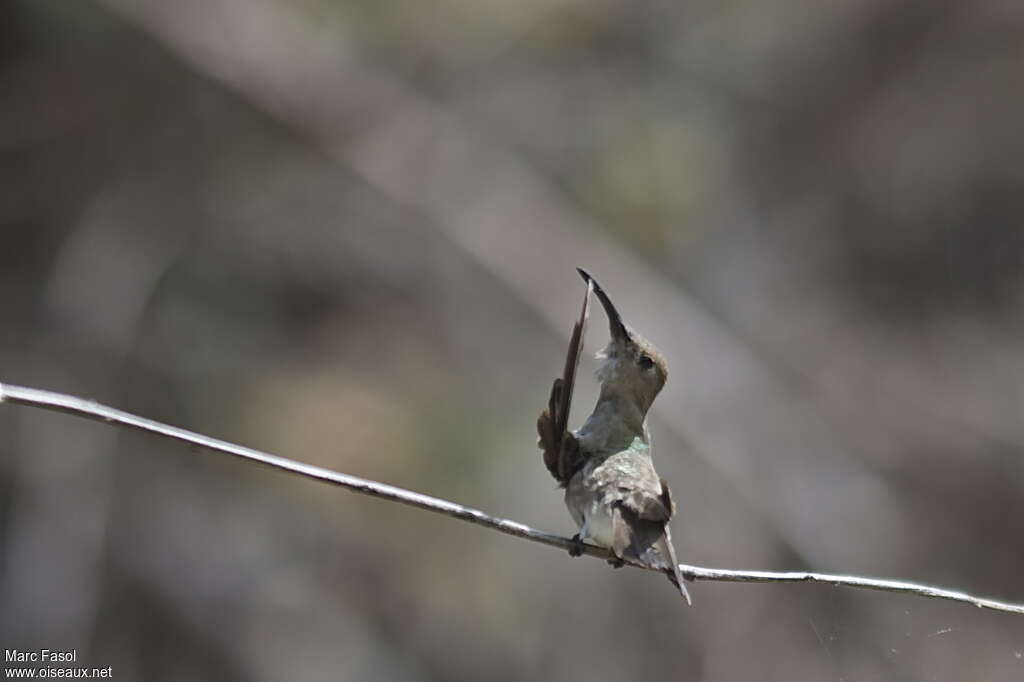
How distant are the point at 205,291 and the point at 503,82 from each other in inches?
132

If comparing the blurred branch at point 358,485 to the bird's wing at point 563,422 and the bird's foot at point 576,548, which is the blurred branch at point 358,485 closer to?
the bird's foot at point 576,548

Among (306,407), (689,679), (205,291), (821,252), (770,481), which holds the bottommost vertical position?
(689,679)

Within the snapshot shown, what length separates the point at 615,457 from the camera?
9.02ft

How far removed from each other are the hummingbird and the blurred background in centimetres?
337

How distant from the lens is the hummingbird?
91.6 inches

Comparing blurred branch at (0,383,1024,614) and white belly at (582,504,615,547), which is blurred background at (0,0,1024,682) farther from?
blurred branch at (0,383,1024,614)

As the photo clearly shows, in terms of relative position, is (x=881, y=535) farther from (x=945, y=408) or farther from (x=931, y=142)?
(x=931, y=142)

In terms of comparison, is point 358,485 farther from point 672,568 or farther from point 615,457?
point 615,457

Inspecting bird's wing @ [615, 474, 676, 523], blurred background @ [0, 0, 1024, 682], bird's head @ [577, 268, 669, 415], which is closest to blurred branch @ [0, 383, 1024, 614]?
bird's wing @ [615, 474, 676, 523]

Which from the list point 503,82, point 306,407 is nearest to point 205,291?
point 306,407

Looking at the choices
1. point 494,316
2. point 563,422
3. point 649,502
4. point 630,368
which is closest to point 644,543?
point 649,502

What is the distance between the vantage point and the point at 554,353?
8.09 m

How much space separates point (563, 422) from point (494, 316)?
5.98 m

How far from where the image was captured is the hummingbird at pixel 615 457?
2326 mm
